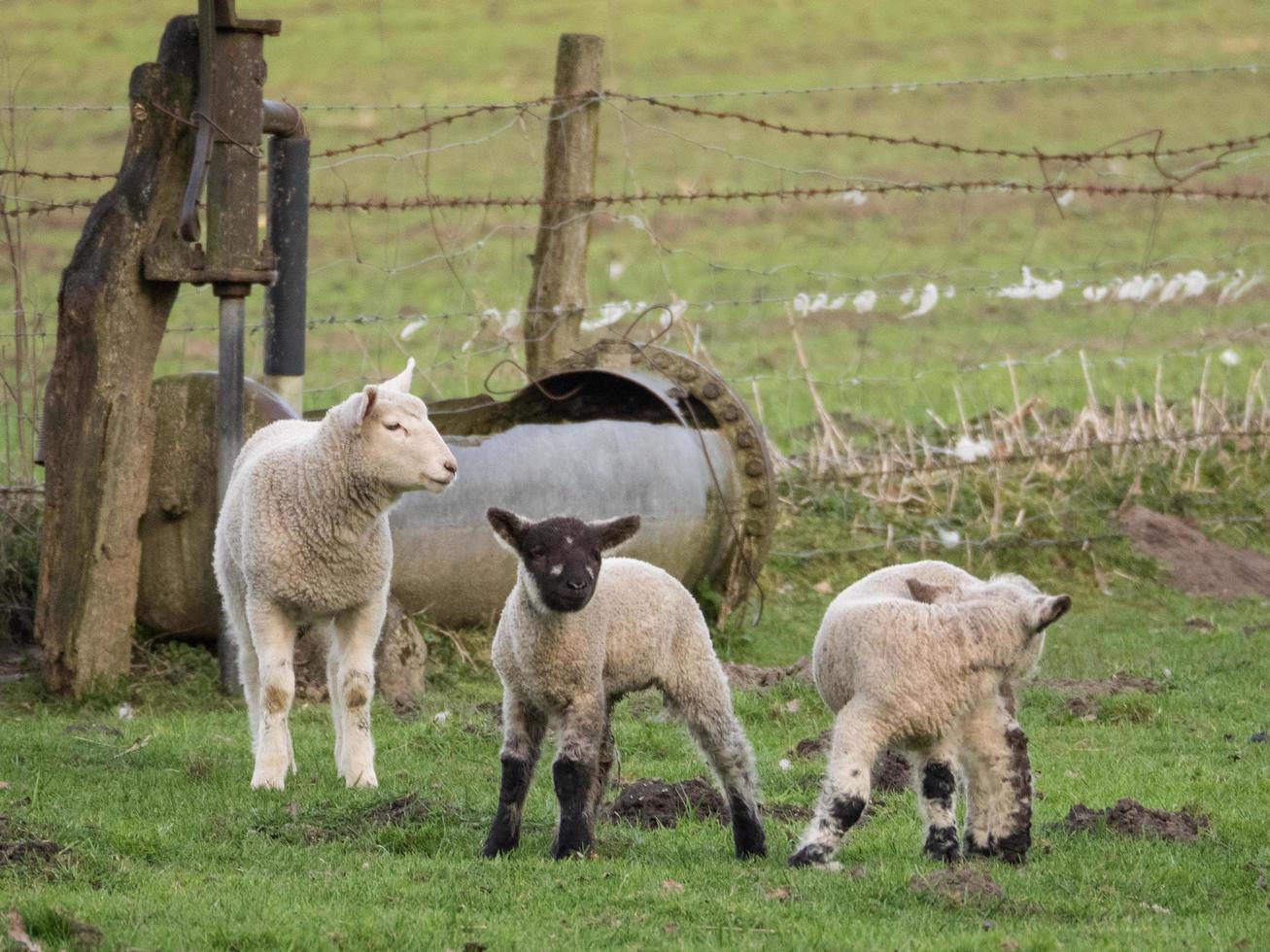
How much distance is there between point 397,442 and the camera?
7.42 m

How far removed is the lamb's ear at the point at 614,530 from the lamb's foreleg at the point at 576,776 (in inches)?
20.5

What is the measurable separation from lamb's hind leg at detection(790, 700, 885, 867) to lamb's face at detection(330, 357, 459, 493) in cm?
210

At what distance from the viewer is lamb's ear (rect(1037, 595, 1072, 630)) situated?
5.91 metres

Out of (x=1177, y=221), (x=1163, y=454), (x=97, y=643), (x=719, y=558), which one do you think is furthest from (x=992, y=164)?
(x=97, y=643)

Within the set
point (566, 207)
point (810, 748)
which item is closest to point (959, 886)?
point (810, 748)

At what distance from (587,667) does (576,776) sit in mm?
364

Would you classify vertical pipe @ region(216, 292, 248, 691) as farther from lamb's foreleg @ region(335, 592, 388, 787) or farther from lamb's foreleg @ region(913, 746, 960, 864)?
→ lamb's foreleg @ region(913, 746, 960, 864)

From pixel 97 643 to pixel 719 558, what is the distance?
3556 mm

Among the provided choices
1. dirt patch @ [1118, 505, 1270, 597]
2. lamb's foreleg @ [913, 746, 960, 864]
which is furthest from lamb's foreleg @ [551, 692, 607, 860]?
dirt patch @ [1118, 505, 1270, 597]

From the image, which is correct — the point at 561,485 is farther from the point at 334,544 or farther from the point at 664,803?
the point at 664,803

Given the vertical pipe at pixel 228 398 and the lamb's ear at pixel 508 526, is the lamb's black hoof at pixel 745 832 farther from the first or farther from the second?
the vertical pipe at pixel 228 398

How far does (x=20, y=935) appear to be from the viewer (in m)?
4.89

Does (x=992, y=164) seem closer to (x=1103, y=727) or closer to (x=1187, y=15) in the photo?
(x=1187, y=15)

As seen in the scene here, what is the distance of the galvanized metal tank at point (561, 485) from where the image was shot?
9.58 meters
